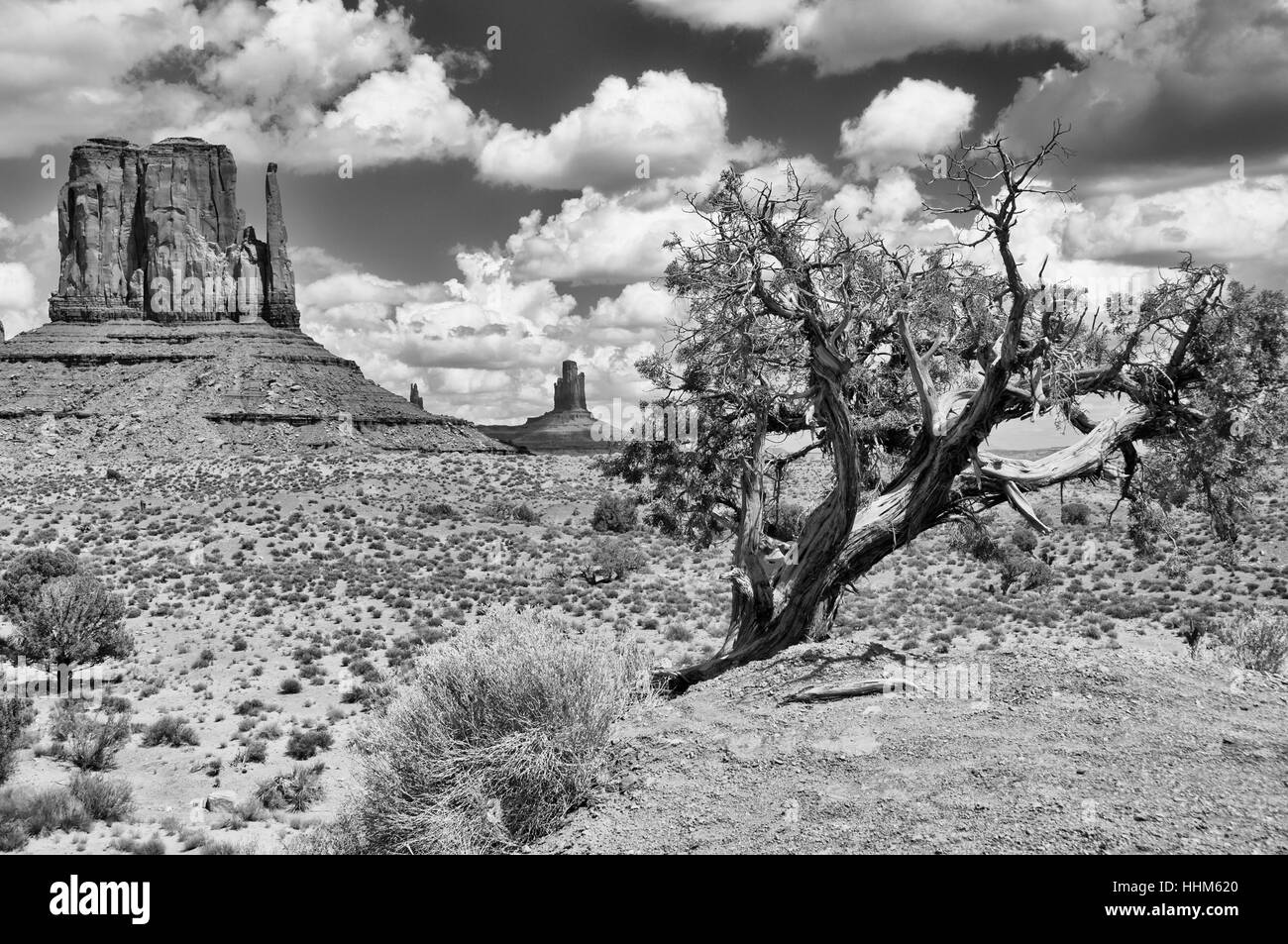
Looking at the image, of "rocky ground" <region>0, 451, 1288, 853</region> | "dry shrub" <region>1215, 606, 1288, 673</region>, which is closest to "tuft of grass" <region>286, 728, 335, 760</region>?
"rocky ground" <region>0, 451, 1288, 853</region>

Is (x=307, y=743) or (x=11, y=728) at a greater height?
(x=11, y=728)

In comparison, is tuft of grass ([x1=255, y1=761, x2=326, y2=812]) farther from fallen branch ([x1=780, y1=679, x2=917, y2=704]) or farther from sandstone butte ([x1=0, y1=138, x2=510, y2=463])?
sandstone butte ([x1=0, y1=138, x2=510, y2=463])

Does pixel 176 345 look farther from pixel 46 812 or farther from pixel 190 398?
pixel 46 812

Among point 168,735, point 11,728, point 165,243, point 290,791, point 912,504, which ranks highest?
point 165,243

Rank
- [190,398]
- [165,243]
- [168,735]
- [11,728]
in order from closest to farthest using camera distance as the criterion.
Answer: [11,728] < [168,735] < [190,398] < [165,243]

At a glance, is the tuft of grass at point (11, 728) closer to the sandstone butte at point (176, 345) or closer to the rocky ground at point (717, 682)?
the rocky ground at point (717, 682)

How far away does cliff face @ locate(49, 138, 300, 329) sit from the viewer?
136500 mm

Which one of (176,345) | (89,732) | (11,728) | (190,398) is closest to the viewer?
(11,728)

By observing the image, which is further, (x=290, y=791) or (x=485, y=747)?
(x=290, y=791)

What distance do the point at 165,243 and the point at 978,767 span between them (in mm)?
158211

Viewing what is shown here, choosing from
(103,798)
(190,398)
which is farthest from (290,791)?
(190,398)

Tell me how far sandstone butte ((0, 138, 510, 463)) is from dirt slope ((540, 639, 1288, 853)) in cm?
9006

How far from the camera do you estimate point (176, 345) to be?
120125mm

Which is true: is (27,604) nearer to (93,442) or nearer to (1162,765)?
(1162,765)
